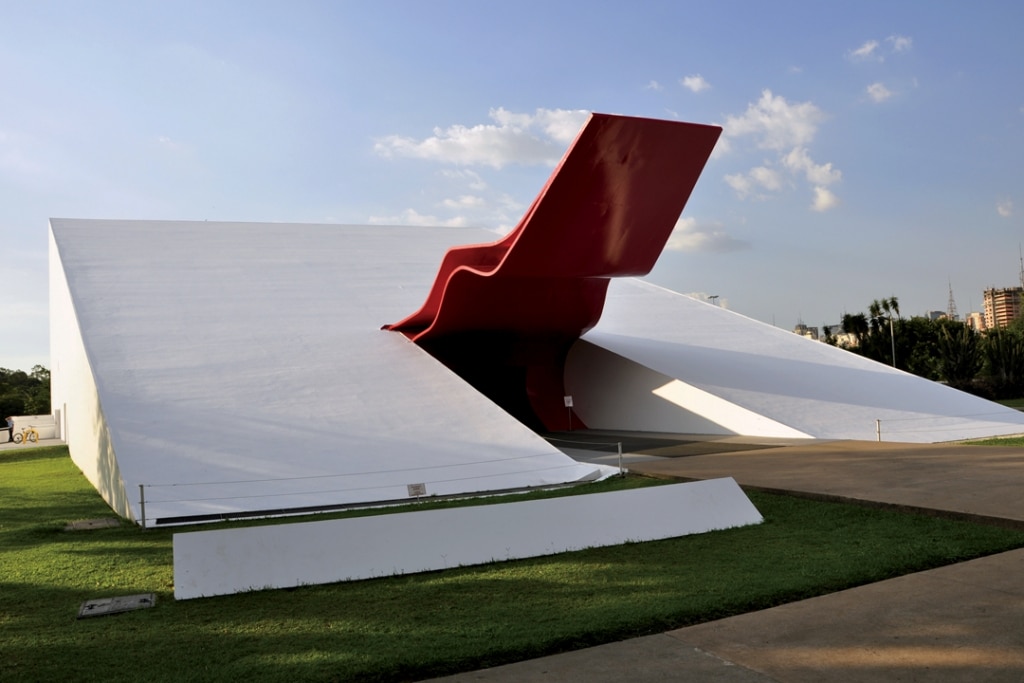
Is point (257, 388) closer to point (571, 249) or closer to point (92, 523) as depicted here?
point (92, 523)

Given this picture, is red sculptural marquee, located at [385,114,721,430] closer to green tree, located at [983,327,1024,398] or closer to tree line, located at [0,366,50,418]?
green tree, located at [983,327,1024,398]

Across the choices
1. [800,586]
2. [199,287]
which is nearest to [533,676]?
[800,586]

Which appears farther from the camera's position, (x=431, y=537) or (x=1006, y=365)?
(x=1006, y=365)

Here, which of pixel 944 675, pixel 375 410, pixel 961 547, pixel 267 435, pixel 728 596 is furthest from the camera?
pixel 375 410

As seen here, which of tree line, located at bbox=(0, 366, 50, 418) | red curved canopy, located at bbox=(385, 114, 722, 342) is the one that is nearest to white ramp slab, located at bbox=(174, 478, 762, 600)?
red curved canopy, located at bbox=(385, 114, 722, 342)

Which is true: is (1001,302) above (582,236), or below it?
above

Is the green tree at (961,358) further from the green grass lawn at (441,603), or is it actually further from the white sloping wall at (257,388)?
the green grass lawn at (441,603)

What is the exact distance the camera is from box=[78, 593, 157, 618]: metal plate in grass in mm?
4340

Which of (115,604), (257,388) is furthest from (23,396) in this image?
(115,604)

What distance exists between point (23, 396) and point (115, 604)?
61584mm

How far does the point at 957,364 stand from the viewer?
25.4 m

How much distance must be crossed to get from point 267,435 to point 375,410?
1504 mm

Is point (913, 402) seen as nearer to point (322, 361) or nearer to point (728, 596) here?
point (322, 361)

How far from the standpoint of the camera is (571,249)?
1054 cm
